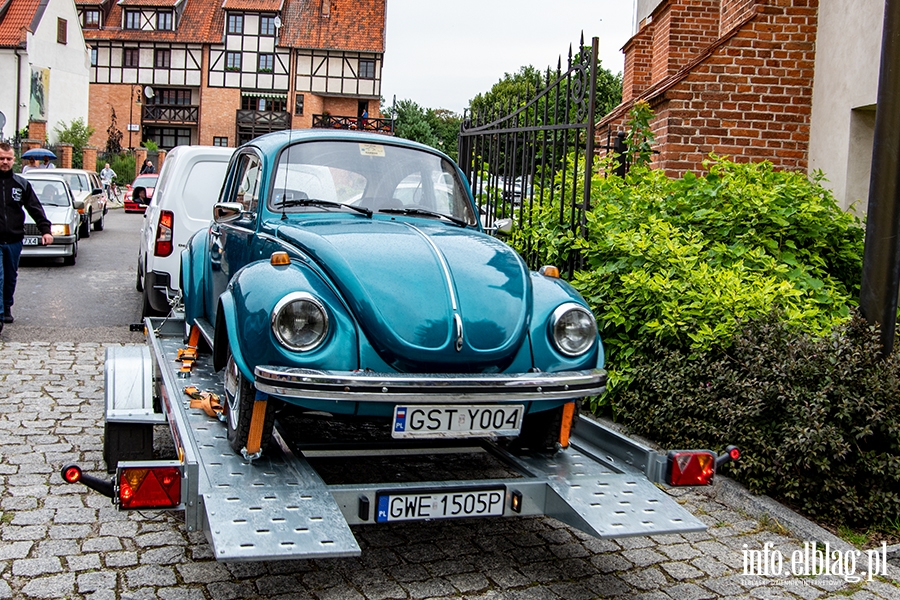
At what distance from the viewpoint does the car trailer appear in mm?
3352

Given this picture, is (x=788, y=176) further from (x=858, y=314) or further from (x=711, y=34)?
(x=711, y=34)

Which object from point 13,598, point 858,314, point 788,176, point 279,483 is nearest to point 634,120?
point 788,176

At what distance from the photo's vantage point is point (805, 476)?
490 cm

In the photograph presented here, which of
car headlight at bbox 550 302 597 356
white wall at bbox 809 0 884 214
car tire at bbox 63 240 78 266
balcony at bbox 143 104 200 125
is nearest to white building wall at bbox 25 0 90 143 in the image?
balcony at bbox 143 104 200 125

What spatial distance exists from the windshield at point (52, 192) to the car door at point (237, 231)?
12311 millimetres

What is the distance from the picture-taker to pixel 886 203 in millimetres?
5043

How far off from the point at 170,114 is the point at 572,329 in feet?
197

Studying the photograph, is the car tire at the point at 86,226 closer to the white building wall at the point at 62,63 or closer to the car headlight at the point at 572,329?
the car headlight at the point at 572,329

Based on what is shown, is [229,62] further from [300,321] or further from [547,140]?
[300,321]

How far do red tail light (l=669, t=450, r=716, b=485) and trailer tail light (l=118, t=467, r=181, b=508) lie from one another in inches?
83.5

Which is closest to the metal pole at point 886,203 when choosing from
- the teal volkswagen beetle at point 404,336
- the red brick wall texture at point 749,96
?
the teal volkswagen beetle at point 404,336

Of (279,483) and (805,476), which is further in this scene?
(805,476)

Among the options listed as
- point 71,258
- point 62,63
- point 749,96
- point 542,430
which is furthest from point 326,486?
point 62,63

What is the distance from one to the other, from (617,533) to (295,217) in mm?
2590
